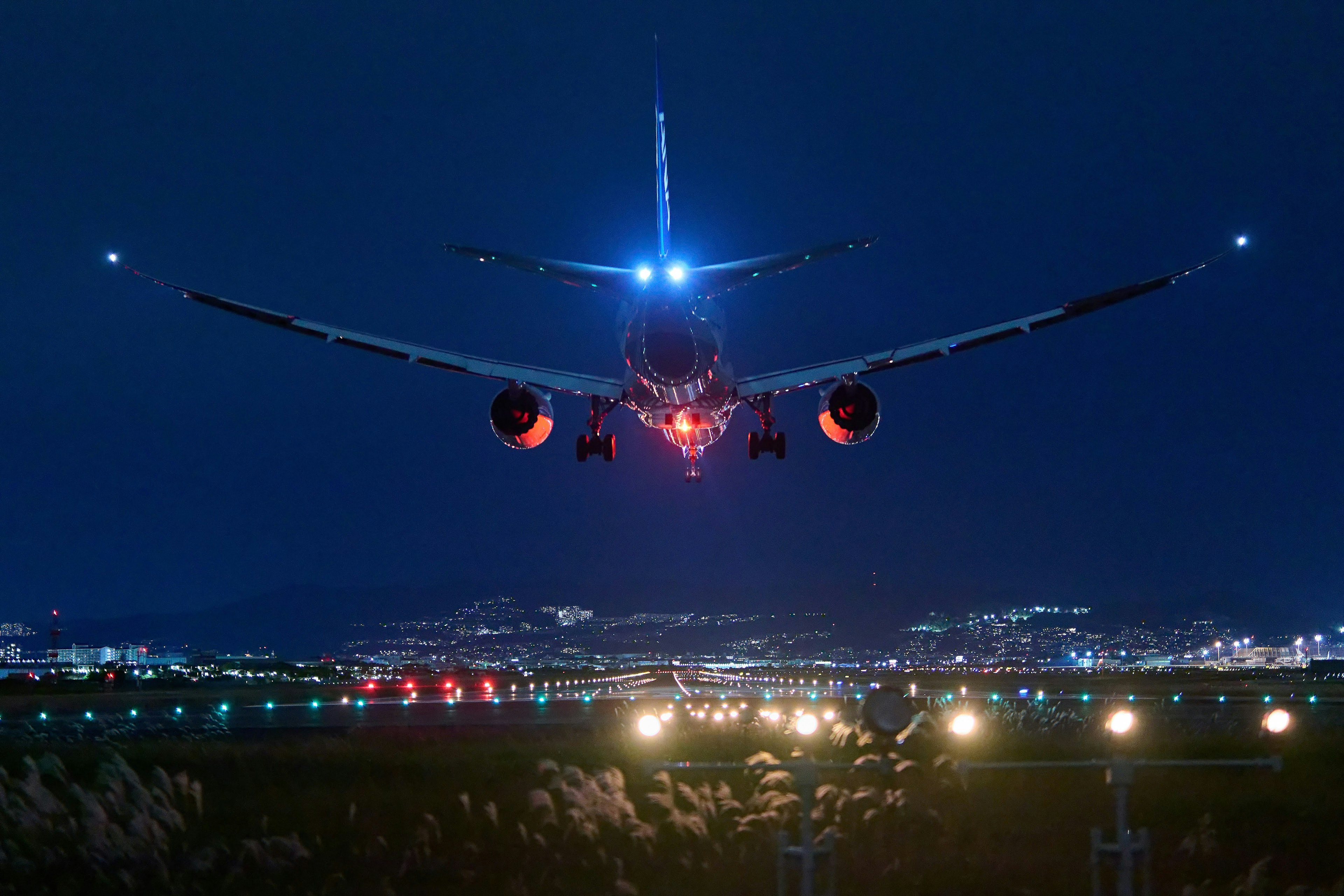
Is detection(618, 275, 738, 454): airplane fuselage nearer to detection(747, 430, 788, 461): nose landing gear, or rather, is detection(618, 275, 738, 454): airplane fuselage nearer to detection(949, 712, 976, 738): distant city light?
detection(747, 430, 788, 461): nose landing gear

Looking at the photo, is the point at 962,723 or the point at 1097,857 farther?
the point at 962,723

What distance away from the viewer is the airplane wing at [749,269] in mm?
23781

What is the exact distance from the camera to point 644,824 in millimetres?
13938

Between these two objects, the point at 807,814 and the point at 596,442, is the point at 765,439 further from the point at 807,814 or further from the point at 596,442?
the point at 807,814

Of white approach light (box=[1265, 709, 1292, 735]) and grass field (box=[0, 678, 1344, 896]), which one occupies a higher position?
white approach light (box=[1265, 709, 1292, 735])

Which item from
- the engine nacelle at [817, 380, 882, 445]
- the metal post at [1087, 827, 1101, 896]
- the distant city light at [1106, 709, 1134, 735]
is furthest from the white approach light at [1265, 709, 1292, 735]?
the engine nacelle at [817, 380, 882, 445]

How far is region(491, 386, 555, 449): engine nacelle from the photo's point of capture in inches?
1161

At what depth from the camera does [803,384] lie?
30031 mm

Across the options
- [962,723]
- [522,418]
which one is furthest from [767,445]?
[962,723]

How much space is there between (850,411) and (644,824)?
16891mm

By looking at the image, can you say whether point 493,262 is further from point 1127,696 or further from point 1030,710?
point 1127,696

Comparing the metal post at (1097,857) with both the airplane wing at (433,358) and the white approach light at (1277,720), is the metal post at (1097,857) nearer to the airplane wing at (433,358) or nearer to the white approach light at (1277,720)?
the white approach light at (1277,720)

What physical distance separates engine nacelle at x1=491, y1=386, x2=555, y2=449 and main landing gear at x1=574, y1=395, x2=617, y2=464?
4.69ft

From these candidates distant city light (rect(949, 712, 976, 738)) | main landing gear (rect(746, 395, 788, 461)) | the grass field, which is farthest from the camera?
main landing gear (rect(746, 395, 788, 461))
